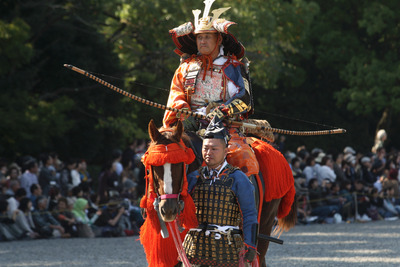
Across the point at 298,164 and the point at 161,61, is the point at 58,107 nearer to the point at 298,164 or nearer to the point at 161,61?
the point at 161,61

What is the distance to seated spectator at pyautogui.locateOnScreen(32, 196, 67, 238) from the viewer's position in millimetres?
13951

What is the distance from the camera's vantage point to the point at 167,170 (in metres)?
5.58

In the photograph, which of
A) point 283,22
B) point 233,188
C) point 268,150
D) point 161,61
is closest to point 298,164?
point 161,61

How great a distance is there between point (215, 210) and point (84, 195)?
9.35 meters

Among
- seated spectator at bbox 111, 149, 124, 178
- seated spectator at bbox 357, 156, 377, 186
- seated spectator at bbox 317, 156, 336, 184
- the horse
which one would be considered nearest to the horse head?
the horse

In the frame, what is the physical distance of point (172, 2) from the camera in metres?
19.0

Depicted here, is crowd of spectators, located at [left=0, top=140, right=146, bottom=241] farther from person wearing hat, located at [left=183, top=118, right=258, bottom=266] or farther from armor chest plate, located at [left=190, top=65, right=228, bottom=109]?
person wearing hat, located at [left=183, top=118, right=258, bottom=266]

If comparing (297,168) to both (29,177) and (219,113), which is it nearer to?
(29,177)

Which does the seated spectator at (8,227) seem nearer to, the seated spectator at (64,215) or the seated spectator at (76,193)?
the seated spectator at (64,215)

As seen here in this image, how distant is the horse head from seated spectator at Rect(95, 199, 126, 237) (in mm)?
9158

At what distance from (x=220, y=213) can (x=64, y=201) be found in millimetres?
8929

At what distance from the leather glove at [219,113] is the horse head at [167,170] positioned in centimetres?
72

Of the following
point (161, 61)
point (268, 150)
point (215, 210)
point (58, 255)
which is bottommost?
point (58, 255)

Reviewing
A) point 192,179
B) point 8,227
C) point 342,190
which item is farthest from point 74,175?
point 192,179
